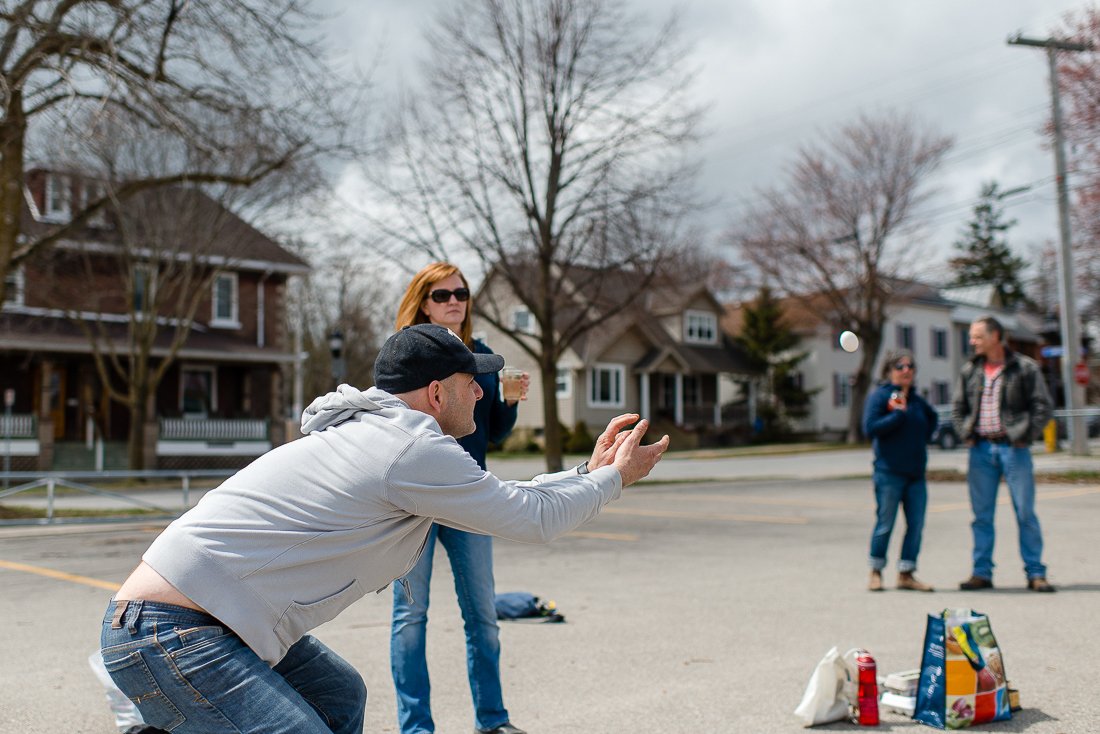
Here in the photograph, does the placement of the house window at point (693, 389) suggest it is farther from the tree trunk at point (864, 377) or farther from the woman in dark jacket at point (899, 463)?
the woman in dark jacket at point (899, 463)

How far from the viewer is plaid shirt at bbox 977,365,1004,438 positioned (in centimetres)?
831

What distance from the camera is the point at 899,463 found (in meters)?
8.11

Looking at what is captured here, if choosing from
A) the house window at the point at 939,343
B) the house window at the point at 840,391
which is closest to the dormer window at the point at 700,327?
the house window at the point at 840,391

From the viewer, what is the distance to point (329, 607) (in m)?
2.70

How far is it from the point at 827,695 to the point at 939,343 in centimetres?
6241

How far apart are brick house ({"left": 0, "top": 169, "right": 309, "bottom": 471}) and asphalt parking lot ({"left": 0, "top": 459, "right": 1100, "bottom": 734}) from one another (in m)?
13.7

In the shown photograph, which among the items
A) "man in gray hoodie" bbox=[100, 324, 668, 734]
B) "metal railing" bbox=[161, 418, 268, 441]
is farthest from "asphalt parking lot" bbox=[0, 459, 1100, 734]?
"metal railing" bbox=[161, 418, 268, 441]

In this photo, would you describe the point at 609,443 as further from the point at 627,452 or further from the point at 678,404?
the point at 678,404

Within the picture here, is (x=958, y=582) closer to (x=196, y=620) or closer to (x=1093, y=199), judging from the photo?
(x=196, y=620)

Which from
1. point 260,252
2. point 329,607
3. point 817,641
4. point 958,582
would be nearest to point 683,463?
point 260,252

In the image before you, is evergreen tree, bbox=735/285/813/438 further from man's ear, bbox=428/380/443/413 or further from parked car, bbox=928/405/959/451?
man's ear, bbox=428/380/443/413

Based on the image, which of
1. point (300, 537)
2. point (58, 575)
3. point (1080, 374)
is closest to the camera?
point (300, 537)

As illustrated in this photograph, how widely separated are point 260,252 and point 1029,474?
100 feet

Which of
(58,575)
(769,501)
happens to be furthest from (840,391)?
(58,575)
